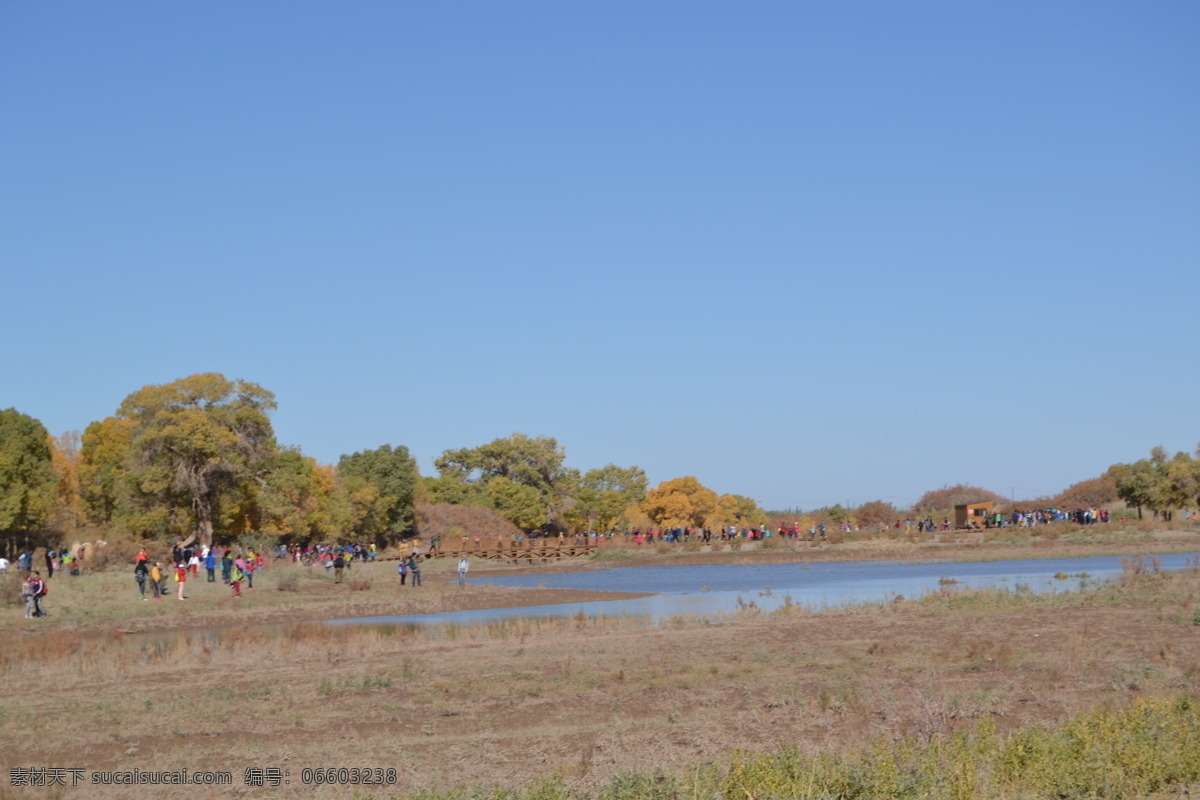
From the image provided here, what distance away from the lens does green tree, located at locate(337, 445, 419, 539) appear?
8938 cm

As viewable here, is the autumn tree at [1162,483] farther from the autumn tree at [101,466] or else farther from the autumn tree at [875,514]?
the autumn tree at [101,466]

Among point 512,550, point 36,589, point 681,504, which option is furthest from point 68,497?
point 36,589

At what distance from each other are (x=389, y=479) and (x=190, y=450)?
2465cm

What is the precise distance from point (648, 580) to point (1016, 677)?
4017 cm

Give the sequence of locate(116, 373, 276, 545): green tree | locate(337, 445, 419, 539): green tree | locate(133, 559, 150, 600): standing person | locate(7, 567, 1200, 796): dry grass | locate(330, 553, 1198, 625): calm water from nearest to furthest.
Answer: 1. locate(7, 567, 1200, 796): dry grass
2. locate(330, 553, 1198, 625): calm water
3. locate(133, 559, 150, 600): standing person
4. locate(116, 373, 276, 545): green tree
5. locate(337, 445, 419, 539): green tree

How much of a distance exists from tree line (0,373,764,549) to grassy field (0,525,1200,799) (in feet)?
120

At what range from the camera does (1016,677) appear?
18.7 meters

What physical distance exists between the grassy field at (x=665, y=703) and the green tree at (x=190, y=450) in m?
35.7

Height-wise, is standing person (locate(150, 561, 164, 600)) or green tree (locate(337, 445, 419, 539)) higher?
green tree (locate(337, 445, 419, 539))

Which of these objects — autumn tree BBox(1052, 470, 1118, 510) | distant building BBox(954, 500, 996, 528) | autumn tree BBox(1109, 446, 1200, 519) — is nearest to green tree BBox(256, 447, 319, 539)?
distant building BBox(954, 500, 996, 528)

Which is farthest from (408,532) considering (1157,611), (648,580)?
(1157,611)

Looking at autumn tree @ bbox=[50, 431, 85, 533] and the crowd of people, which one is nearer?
the crowd of people

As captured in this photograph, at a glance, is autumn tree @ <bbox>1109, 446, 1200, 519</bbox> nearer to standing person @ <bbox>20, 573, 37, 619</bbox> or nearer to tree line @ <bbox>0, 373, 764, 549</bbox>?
tree line @ <bbox>0, 373, 764, 549</bbox>

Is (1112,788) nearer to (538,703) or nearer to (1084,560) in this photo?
(538,703)
